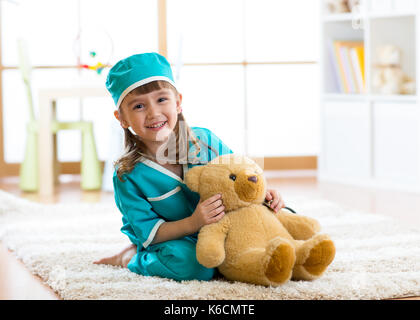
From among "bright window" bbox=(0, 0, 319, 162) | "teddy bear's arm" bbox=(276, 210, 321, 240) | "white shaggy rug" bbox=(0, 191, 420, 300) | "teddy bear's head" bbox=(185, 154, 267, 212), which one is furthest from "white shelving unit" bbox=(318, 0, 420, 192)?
"teddy bear's head" bbox=(185, 154, 267, 212)

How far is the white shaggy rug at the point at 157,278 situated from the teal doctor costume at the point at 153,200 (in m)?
0.04

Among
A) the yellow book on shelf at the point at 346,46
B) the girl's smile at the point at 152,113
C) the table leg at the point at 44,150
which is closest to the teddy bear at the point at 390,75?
the yellow book on shelf at the point at 346,46

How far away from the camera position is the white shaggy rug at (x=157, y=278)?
1.34 meters

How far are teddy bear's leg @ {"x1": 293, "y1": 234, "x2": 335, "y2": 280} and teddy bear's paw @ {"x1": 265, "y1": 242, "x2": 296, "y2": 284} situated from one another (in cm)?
5

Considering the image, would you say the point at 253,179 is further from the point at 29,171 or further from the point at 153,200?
the point at 29,171

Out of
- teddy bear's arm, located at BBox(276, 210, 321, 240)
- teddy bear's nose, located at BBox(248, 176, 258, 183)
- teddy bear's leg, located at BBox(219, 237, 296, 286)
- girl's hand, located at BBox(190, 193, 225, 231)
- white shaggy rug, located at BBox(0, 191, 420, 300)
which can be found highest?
teddy bear's nose, located at BBox(248, 176, 258, 183)

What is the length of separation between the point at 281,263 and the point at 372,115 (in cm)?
182

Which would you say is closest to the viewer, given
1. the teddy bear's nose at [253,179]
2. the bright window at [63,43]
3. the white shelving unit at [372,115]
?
the teddy bear's nose at [253,179]

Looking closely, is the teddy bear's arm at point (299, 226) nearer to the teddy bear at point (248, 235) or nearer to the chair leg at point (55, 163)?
the teddy bear at point (248, 235)

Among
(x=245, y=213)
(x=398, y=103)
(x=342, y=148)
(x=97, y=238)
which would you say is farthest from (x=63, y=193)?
(x=245, y=213)

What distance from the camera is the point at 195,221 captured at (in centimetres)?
142

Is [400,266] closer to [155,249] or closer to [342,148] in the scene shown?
[155,249]

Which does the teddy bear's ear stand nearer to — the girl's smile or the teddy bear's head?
the teddy bear's head

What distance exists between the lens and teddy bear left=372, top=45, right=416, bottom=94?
9.59ft
